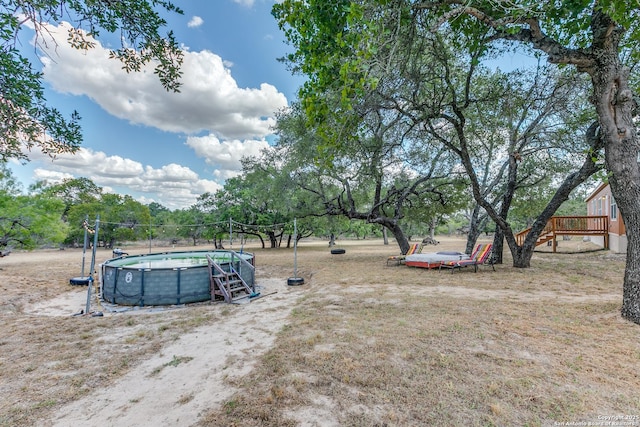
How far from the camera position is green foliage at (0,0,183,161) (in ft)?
8.90

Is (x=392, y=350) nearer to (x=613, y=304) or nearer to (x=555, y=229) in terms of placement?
(x=613, y=304)

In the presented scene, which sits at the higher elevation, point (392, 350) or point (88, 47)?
point (88, 47)

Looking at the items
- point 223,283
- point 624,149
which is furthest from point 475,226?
point 223,283

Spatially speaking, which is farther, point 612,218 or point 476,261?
point 612,218

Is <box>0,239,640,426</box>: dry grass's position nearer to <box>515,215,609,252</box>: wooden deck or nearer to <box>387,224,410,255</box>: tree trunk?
<box>387,224,410,255</box>: tree trunk

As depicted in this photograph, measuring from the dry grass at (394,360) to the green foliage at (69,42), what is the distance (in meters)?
2.75

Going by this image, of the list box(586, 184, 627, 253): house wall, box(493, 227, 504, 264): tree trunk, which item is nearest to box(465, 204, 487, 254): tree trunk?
box(493, 227, 504, 264): tree trunk

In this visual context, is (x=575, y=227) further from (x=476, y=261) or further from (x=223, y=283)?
(x=223, y=283)

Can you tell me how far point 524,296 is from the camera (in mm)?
6367

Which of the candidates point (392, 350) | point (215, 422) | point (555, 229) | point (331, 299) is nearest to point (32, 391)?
point (215, 422)

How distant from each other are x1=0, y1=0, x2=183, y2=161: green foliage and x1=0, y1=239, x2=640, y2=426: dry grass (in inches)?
108

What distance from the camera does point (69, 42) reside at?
3.51 meters

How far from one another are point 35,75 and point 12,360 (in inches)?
143

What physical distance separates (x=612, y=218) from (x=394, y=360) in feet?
64.0
